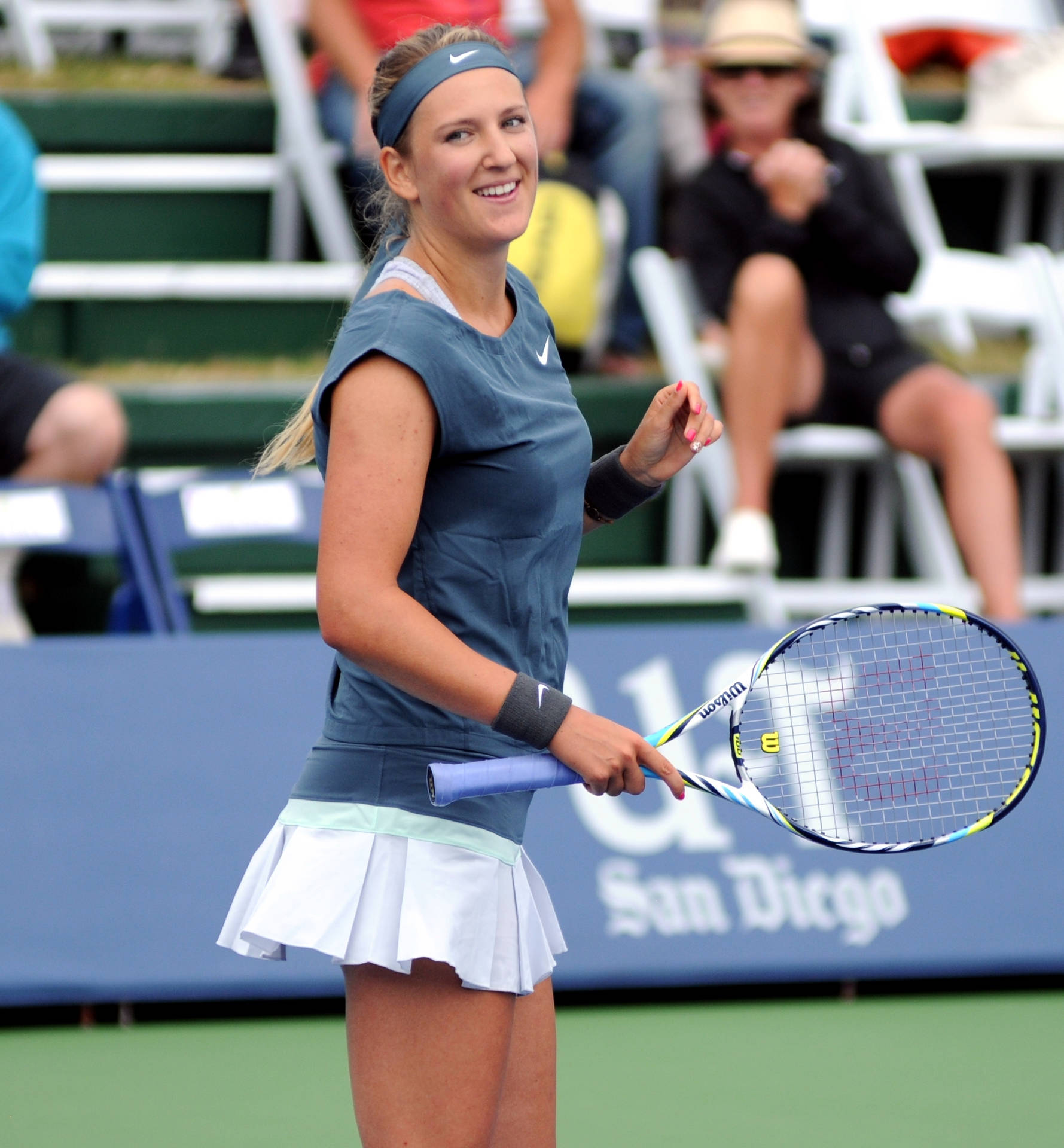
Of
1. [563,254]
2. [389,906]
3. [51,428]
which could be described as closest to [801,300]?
[563,254]

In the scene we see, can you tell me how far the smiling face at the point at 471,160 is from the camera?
1.83 metres

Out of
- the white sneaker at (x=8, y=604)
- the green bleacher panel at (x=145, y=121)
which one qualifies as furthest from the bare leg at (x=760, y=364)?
the green bleacher panel at (x=145, y=121)

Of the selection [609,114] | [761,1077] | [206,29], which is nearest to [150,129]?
[206,29]

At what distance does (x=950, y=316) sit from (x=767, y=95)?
112 cm

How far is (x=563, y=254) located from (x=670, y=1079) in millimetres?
2541

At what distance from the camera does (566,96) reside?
5371 mm

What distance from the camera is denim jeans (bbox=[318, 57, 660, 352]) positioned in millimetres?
5594

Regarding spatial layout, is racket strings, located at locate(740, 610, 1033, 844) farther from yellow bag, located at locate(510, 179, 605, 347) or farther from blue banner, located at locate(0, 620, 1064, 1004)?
yellow bag, located at locate(510, 179, 605, 347)

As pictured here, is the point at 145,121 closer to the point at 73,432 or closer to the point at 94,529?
the point at 73,432

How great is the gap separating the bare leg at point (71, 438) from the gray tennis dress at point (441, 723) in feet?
8.32

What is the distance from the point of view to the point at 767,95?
16.6ft

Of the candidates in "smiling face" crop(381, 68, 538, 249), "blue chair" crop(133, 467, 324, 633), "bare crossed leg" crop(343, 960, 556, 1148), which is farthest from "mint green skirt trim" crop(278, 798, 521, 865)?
"blue chair" crop(133, 467, 324, 633)

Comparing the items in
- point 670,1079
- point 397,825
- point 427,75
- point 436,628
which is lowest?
point 670,1079

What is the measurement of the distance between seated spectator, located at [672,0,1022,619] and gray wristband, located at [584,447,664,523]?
2.43m
